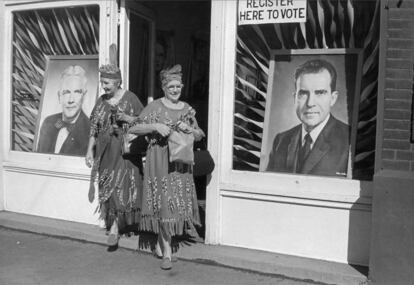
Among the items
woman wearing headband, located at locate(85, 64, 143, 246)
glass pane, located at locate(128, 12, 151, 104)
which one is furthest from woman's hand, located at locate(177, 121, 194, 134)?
glass pane, located at locate(128, 12, 151, 104)

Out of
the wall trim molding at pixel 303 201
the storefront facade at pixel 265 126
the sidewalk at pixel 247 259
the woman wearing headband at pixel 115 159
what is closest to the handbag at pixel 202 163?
the storefront facade at pixel 265 126

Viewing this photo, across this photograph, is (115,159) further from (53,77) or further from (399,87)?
(399,87)

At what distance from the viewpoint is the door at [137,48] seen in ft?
18.1

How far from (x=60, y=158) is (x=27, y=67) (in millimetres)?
1299

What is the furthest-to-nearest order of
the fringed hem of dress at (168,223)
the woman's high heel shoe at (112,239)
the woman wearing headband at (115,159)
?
the woman's high heel shoe at (112,239) → the woman wearing headband at (115,159) → the fringed hem of dress at (168,223)

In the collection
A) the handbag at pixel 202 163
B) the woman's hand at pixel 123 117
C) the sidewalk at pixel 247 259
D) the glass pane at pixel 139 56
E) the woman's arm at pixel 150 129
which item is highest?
the glass pane at pixel 139 56

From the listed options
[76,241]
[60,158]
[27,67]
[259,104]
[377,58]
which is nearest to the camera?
[377,58]

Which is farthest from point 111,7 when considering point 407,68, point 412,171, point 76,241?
point 412,171

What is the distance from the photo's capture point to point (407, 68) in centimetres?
394

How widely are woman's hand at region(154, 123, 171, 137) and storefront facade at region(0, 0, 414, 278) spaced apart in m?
0.73

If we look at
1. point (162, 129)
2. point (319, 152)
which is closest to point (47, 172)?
point (162, 129)

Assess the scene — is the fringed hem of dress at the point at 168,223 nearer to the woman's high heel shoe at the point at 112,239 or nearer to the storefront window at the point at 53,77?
the woman's high heel shoe at the point at 112,239

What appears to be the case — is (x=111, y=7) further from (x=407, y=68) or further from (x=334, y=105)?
(x=407, y=68)

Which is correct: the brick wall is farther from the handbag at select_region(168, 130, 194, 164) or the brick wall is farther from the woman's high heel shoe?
the woman's high heel shoe
